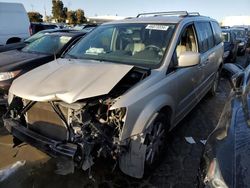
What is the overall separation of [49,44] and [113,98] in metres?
4.22

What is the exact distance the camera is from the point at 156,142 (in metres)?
3.18

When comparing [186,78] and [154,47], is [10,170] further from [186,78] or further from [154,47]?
[186,78]

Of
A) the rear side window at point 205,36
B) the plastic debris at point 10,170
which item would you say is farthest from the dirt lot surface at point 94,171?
the rear side window at point 205,36

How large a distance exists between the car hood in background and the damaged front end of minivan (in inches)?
94.4

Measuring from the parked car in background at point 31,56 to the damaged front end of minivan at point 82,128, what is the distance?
5.44ft

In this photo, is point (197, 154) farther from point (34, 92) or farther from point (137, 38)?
point (34, 92)


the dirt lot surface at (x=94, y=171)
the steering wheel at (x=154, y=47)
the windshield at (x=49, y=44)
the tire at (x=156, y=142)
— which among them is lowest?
the dirt lot surface at (x=94, y=171)

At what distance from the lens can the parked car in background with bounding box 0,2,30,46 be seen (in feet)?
35.2

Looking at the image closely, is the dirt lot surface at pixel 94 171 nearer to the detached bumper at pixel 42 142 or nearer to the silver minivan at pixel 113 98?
the silver minivan at pixel 113 98

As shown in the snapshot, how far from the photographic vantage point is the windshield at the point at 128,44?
348 centimetres

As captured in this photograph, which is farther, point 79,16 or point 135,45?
point 79,16

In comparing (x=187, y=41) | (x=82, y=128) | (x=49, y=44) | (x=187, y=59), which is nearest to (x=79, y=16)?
(x=49, y=44)

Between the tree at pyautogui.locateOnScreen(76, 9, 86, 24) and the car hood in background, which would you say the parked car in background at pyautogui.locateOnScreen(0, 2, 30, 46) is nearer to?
the car hood in background

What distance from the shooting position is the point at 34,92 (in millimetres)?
2723
